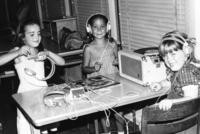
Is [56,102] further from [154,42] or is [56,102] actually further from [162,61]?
[154,42]

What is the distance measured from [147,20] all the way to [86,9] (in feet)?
5.72

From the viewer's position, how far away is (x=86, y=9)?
537 cm

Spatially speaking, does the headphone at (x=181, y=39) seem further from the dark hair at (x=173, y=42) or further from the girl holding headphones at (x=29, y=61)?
the girl holding headphones at (x=29, y=61)

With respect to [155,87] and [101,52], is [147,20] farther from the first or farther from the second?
[155,87]

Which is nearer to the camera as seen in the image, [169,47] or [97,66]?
[169,47]

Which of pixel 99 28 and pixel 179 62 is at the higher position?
pixel 99 28

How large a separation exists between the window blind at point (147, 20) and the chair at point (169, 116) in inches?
55.5

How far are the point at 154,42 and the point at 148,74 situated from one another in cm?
99

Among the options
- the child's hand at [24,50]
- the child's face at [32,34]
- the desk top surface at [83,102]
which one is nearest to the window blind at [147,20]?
the desk top surface at [83,102]

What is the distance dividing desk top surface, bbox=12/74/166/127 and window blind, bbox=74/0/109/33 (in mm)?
1895

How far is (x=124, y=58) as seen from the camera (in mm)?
3199

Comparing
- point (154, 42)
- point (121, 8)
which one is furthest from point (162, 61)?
point (121, 8)

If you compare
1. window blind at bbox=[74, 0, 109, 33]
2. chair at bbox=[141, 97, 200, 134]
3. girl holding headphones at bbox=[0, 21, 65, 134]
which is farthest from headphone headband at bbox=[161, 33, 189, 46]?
window blind at bbox=[74, 0, 109, 33]

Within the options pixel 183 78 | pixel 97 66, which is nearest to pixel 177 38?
pixel 183 78
